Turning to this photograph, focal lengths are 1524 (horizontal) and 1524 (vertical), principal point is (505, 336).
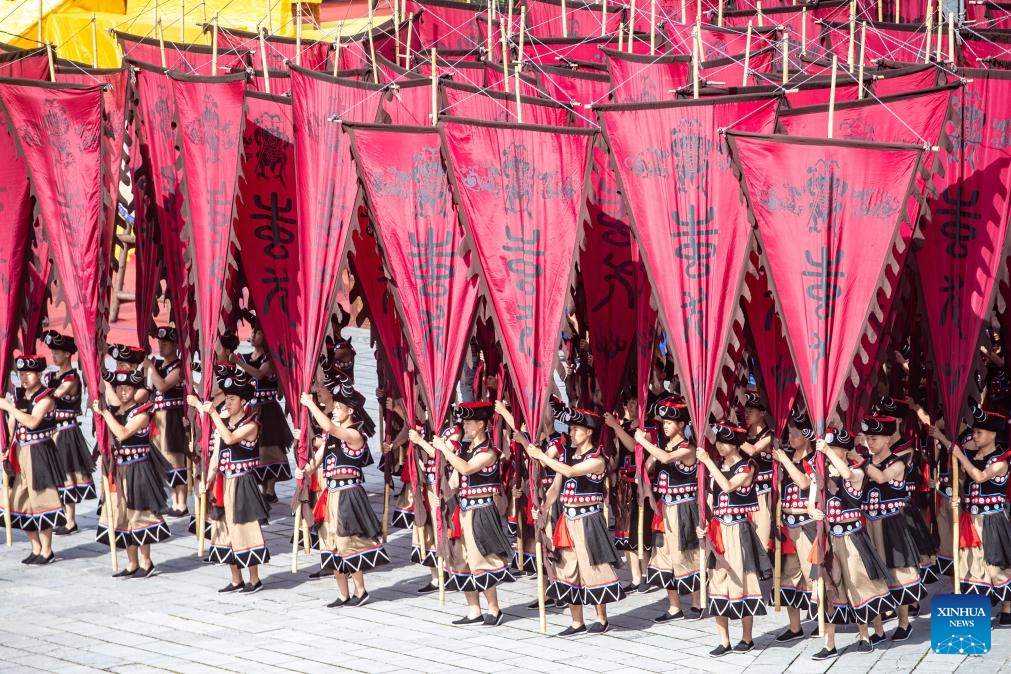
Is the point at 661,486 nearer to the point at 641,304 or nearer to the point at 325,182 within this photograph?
the point at 641,304

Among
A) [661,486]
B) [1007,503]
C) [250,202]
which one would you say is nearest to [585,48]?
[250,202]

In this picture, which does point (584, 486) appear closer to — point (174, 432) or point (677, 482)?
point (677, 482)

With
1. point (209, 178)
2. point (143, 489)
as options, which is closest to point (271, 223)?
point (209, 178)

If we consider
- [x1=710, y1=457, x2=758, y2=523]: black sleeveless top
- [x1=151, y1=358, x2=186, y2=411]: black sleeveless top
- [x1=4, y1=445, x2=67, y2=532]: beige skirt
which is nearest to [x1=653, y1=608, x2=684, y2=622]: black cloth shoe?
[x1=710, y1=457, x2=758, y2=523]: black sleeveless top

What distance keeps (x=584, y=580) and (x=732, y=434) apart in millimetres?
1362

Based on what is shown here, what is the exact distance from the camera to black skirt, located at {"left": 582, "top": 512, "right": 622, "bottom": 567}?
999 centimetres

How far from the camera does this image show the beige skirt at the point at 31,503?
470 inches

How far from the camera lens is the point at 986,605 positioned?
9578mm

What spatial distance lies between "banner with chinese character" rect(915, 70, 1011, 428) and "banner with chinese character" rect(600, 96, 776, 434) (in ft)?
4.41

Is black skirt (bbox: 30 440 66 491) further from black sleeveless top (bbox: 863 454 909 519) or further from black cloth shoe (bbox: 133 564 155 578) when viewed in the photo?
black sleeveless top (bbox: 863 454 909 519)

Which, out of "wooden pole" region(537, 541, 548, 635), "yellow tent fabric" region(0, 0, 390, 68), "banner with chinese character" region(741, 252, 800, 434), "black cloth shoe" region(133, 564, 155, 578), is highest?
"yellow tent fabric" region(0, 0, 390, 68)

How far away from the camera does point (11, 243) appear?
39.4 feet

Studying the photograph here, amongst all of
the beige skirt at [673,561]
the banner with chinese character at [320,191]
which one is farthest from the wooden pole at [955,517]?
the banner with chinese character at [320,191]

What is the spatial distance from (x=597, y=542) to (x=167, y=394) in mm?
4868
